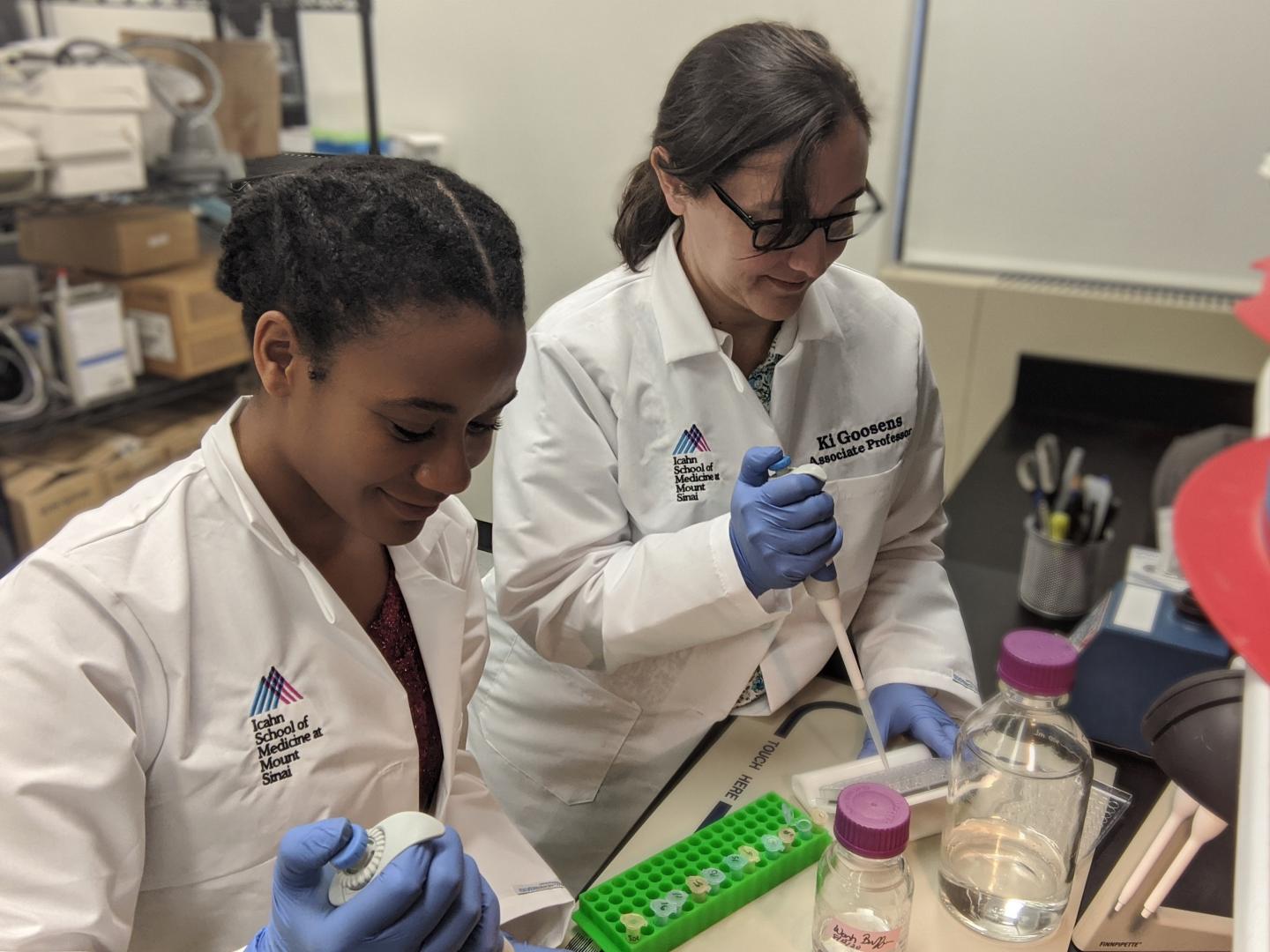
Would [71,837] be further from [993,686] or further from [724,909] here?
[993,686]

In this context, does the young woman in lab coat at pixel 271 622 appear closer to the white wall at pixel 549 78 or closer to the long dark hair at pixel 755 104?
the long dark hair at pixel 755 104

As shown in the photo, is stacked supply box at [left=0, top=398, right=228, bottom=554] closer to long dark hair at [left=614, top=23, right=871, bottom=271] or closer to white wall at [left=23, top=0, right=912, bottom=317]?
white wall at [left=23, top=0, right=912, bottom=317]

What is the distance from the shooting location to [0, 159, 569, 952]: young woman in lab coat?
2.10 feet

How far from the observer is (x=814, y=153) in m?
0.97

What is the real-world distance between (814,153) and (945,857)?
0.68 meters

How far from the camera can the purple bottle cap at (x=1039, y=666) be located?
0.72 m

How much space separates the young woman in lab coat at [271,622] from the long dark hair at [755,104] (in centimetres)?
31

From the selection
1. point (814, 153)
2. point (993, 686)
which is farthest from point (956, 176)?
point (814, 153)

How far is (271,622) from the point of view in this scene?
2.59 ft

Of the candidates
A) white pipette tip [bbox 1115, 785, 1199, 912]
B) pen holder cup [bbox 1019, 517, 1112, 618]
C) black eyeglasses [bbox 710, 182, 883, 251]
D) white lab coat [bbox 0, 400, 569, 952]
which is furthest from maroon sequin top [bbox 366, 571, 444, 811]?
pen holder cup [bbox 1019, 517, 1112, 618]

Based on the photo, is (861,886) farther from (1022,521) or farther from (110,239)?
(110,239)

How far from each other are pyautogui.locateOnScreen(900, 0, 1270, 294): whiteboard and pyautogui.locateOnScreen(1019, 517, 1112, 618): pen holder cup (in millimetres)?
908

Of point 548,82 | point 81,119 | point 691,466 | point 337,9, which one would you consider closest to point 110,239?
point 81,119

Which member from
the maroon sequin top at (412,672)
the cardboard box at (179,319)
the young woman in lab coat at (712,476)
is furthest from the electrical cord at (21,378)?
the maroon sequin top at (412,672)
